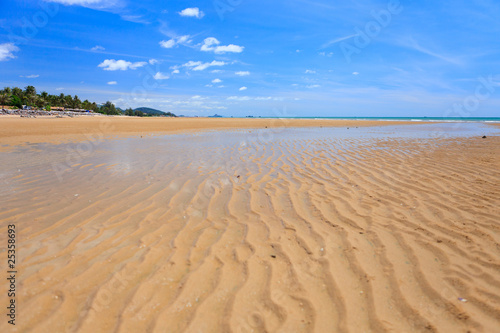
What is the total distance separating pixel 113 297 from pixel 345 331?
6.62 ft

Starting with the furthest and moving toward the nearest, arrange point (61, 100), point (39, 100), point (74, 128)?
point (61, 100), point (39, 100), point (74, 128)

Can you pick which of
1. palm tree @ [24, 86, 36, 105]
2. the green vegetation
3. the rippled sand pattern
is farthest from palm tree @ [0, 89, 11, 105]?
the rippled sand pattern

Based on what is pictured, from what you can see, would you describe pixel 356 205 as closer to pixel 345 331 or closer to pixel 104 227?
pixel 345 331

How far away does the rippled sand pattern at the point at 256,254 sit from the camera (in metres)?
2.09

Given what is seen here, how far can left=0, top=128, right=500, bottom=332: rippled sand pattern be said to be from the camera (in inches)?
82.3

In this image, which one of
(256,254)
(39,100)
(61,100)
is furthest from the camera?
(61,100)

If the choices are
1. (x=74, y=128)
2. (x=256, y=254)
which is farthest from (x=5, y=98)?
(x=256, y=254)

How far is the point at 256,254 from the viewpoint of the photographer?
2996mm

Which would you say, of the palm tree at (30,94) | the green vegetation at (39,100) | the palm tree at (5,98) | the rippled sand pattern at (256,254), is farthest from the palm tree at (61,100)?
the rippled sand pattern at (256,254)

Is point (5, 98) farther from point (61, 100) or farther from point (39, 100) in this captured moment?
point (61, 100)

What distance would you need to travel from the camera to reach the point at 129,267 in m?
2.72

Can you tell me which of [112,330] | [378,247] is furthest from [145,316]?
[378,247]

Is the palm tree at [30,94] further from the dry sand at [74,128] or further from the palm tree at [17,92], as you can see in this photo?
the dry sand at [74,128]

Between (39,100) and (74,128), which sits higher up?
(39,100)
